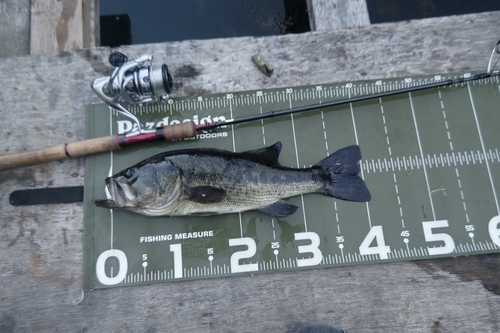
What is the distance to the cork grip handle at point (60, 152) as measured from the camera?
2838 millimetres

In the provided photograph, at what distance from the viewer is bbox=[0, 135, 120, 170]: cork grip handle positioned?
2.84 m

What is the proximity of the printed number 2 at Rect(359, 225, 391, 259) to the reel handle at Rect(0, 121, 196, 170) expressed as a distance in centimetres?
191

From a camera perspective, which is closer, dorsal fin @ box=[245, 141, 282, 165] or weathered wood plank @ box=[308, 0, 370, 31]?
dorsal fin @ box=[245, 141, 282, 165]

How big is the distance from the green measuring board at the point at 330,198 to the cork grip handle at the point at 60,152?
15 centimetres

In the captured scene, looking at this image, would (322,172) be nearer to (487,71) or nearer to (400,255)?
(400,255)

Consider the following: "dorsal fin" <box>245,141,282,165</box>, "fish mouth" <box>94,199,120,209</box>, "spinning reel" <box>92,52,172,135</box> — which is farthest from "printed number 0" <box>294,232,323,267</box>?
"spinning reel" <box>92,52,172,135</box>

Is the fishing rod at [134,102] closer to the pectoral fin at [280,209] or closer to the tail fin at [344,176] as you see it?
the tail fin at [344,176]

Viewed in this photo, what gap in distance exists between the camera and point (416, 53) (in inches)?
126

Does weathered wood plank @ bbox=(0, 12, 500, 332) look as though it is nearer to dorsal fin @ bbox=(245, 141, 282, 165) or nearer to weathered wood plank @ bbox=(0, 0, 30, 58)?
weathered wood plank @ bbox=(0, 0, 30, 58)

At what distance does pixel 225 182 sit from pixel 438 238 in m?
2.05

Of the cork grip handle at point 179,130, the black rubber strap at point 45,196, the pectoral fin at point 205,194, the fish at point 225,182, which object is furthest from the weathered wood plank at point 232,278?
the pectoral fin at point 205,194

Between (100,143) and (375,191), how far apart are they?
2.67 metres

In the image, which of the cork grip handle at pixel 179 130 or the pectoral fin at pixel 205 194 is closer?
the pectoral fin at pixel 205 194

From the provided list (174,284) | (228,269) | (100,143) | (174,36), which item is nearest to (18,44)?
Result: (100,143)
